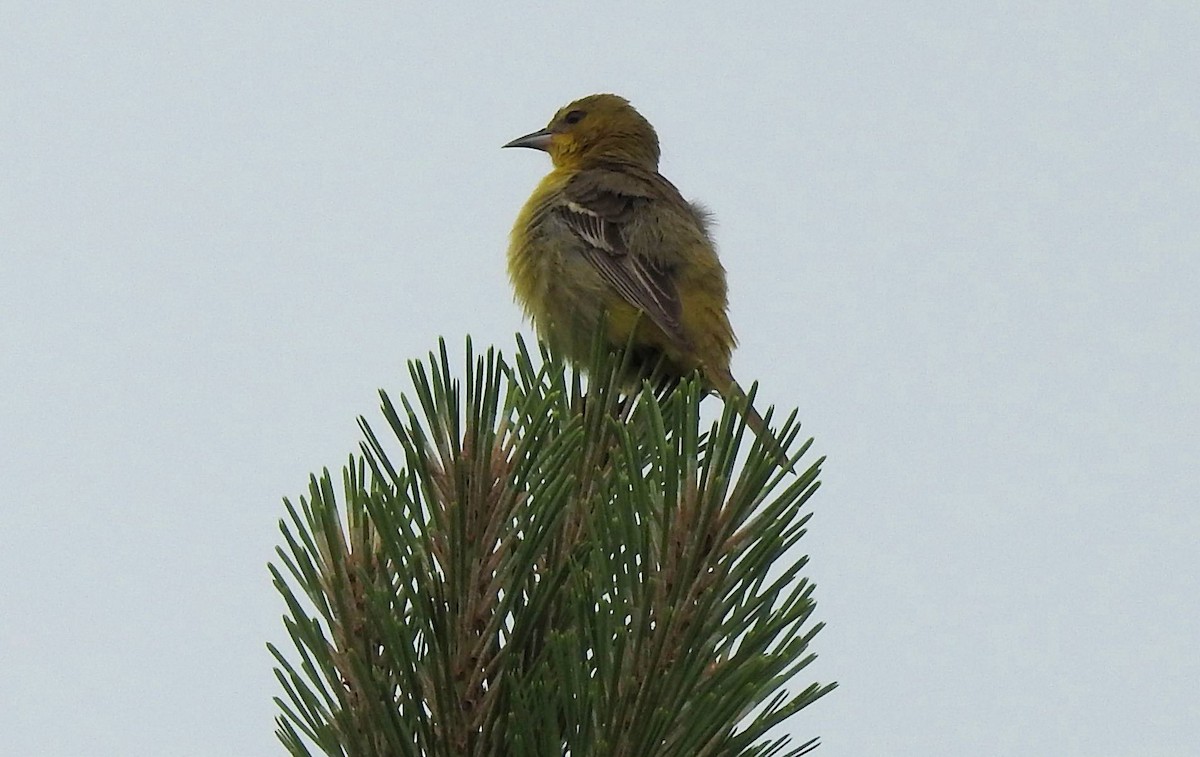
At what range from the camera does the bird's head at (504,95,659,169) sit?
7242 mm

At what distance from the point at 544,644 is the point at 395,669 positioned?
239 millimetres

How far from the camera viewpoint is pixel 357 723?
7.05ft

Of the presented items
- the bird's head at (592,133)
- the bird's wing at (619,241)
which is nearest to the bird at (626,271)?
the bird's wing at (619,241)

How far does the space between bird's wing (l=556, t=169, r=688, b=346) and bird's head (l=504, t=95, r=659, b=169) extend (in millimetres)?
643

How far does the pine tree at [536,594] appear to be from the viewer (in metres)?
2.02

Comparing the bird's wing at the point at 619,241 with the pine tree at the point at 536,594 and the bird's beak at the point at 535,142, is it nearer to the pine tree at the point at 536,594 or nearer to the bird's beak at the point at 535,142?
the bird's beak at the point at 535,142

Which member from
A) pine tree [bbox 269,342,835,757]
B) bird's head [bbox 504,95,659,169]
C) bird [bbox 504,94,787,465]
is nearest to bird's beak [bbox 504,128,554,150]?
bird's head [bbox 504,95,659,169]

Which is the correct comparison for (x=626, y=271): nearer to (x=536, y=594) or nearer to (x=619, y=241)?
(x=619, y=241)

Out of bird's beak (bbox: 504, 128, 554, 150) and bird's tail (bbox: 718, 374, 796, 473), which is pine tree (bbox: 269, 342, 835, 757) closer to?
bird's tail (bbox: 718, 374, 796, 473)

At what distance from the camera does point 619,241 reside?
570cm

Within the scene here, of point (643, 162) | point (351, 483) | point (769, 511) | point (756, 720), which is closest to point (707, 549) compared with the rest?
point (769, 511)

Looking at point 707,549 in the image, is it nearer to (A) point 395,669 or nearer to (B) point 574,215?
(A) point 395,669

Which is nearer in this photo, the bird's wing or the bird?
the bird

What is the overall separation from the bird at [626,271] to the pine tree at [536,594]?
6.98 ft
